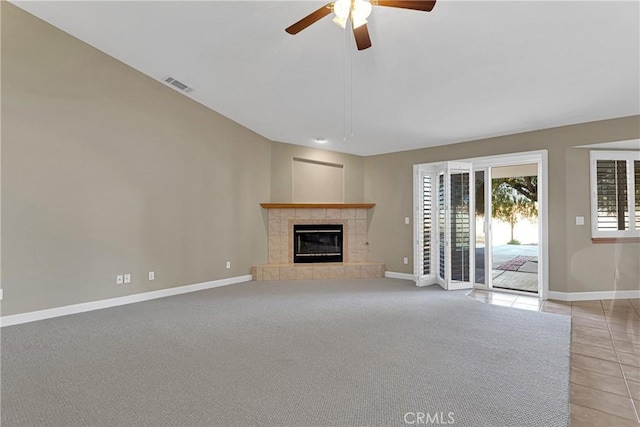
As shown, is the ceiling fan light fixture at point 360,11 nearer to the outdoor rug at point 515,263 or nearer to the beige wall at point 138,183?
the beige wall at point 138,183

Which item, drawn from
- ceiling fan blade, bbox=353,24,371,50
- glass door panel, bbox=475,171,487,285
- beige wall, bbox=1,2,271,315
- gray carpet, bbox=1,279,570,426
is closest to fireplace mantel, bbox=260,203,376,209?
beige wall, bbox=1,2,271,315

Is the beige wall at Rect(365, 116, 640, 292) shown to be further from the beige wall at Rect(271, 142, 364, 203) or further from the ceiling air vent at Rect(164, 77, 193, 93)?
the ceiling air vent at Rect(164, 77, 193, 93)

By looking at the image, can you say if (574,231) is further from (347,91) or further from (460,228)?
(347,91)

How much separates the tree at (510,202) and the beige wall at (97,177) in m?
7.44

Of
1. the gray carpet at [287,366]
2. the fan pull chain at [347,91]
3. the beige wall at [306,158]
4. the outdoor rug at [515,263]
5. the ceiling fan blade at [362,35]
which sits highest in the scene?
the fan pull chain at [347,91]

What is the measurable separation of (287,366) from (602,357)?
2.73 meters

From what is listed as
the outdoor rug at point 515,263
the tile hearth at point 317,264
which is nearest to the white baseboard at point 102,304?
the tile hearth at point 317,264

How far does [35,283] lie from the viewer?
359 cm

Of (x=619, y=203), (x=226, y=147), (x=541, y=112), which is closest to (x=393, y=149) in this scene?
(x=541, y=112)

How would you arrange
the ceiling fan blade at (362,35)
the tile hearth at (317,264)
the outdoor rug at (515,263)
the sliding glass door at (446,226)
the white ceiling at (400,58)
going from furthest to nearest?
the outdoor rug at (515,263) < the tile hearth at (317,264) < the sliding glass door at (446,226) < the white ceiling at (400,58) < the ceiling fan blade at (362,35)

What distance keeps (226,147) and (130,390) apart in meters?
4.23

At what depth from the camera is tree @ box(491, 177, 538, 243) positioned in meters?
8.81

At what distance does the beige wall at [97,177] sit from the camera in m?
3.50

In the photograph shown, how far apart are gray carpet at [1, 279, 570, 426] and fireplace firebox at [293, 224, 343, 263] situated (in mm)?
2449
